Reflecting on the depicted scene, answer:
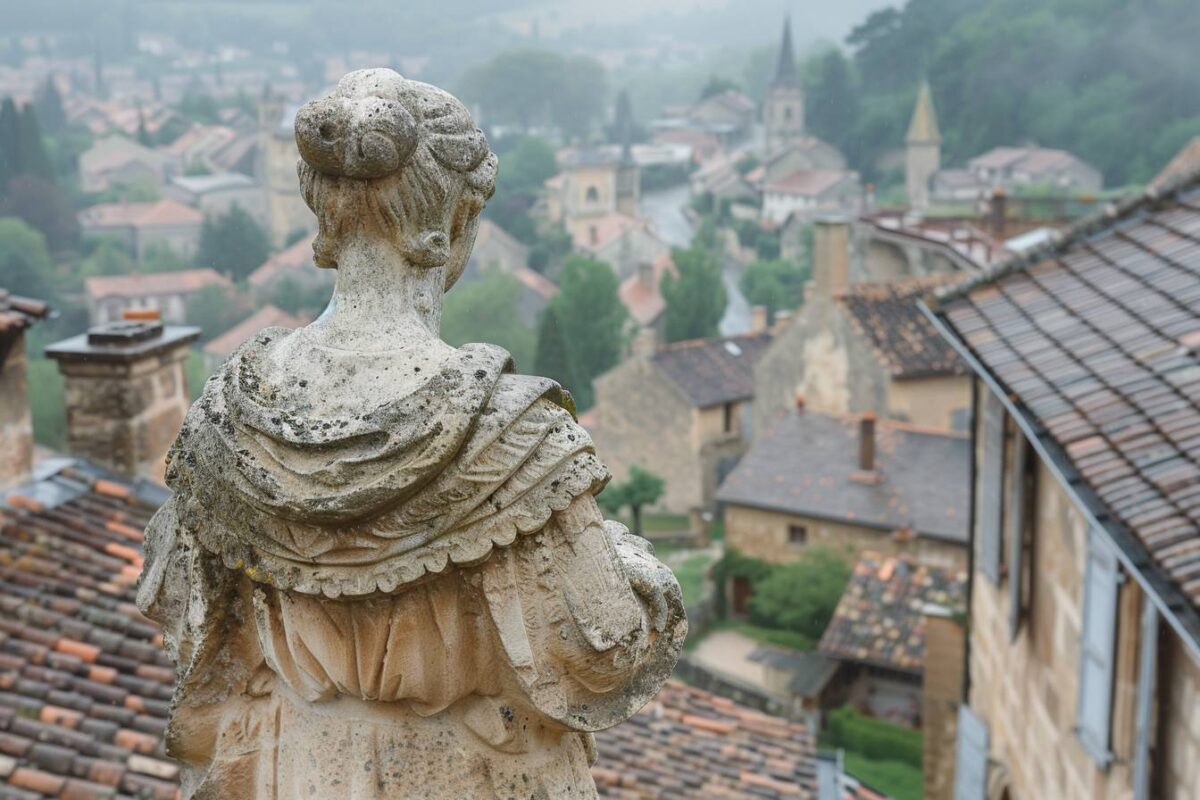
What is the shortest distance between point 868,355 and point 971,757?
24514 millimetres

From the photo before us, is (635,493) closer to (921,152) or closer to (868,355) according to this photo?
(868,355)

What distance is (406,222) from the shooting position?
130 inches

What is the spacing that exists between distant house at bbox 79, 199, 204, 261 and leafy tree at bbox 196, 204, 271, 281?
1.69 metres

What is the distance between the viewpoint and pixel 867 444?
3259cm

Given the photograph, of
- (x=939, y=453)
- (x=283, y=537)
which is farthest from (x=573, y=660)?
(x=939, y=453)

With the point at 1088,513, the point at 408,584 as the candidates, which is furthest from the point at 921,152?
the point at 408,584

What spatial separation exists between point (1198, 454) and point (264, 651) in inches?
209

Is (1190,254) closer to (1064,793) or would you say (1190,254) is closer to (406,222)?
(1064,793)

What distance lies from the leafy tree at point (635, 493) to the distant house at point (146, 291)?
39920 mm

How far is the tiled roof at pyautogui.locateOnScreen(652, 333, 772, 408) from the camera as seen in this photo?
43719 mm

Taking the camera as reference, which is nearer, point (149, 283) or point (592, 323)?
point (592, 323)

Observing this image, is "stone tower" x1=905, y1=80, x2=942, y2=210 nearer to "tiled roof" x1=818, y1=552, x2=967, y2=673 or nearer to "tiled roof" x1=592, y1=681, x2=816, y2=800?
"tiled roof" x1=818, y1=552, x2=967, y2=673

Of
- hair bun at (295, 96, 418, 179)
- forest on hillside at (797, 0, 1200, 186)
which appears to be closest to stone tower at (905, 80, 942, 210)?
forest on hillside at (797, 0, 1200, 186)

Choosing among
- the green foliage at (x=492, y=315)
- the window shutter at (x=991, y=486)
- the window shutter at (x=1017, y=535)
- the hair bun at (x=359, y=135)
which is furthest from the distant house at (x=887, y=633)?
the green foliage at (x=492, y=315)
